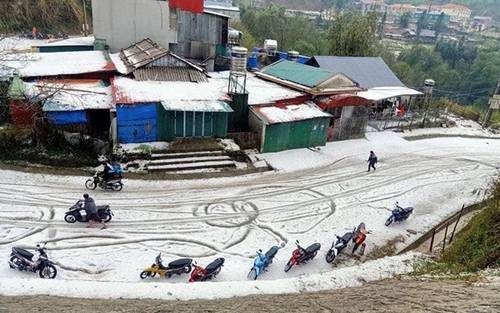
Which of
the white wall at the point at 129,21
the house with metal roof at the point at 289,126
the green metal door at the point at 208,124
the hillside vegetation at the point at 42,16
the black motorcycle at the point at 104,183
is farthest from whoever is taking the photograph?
the hillside vegetation at the point at 42,16

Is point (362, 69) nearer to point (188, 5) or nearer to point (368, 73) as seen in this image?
point (368, 73)

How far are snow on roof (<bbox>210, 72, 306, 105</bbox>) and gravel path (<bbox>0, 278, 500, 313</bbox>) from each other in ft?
47.5

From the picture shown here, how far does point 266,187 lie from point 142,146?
6.24 meters

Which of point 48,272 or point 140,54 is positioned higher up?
point 140,54

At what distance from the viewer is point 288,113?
21531 mm

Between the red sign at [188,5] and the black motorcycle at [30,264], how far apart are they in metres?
23.6

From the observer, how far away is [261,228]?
1423cm

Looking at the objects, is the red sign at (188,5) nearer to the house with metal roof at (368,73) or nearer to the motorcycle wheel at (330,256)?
the house with metal roof at (368,73)

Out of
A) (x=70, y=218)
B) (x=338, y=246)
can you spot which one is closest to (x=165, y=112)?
(x=70, y=218)

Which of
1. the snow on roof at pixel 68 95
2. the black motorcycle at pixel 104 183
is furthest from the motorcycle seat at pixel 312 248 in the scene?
the snow on roof at pixel 68 95

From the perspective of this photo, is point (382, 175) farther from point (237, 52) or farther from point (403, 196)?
point (237, 52)

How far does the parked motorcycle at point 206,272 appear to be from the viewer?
1069 centimetres

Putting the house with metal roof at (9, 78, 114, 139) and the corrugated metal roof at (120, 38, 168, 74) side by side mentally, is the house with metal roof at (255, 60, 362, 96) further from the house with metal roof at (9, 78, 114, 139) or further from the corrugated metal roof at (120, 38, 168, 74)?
the house with metal roof at (9, 78, 114, 139)

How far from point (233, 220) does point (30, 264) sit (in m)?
6.75
